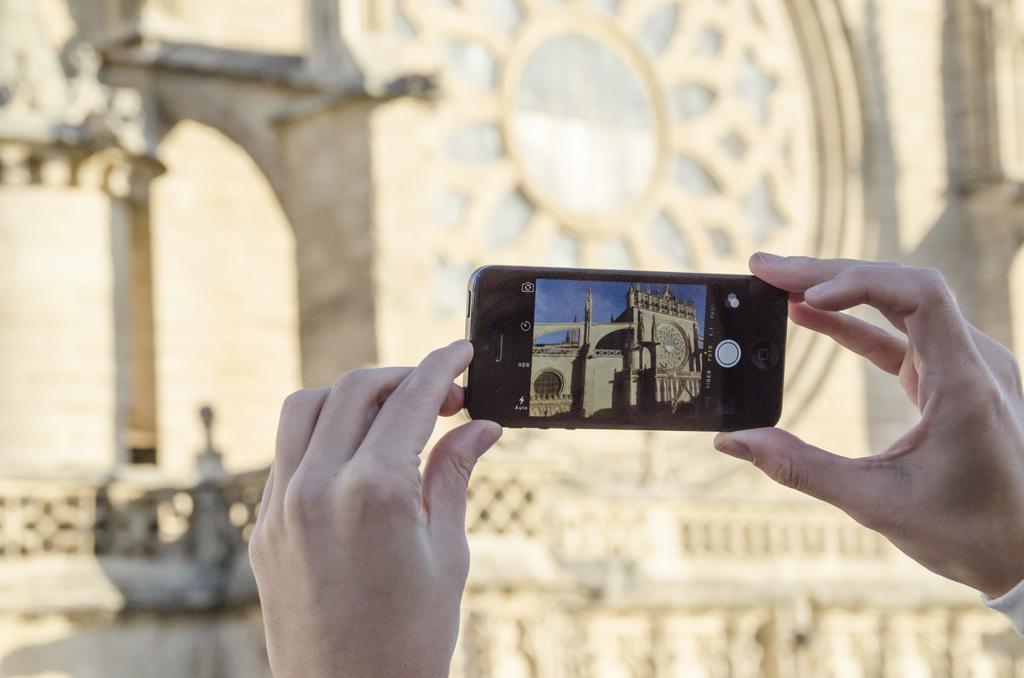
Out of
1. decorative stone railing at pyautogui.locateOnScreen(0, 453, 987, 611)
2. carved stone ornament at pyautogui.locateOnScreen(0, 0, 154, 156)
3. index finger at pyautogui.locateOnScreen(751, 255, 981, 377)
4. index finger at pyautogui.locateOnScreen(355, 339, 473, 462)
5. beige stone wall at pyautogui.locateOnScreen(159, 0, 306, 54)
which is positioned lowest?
decorative stone railing at pyautogui.locateOnScreen(0, 453, 987, 611)

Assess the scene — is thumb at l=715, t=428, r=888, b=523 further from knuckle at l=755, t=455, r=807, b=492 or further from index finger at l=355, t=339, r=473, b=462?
index finger at l=355, t=339, r=473, b=462

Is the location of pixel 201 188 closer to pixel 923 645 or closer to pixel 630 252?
pixel 630 252

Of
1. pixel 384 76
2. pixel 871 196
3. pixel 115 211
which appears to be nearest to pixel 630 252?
pixel 871 196

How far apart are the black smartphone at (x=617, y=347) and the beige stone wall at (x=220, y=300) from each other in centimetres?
1097

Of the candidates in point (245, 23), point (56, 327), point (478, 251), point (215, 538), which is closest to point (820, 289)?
point (215, 538)

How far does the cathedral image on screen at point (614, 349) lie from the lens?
2.29 meters

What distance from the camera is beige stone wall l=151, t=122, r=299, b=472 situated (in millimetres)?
13359

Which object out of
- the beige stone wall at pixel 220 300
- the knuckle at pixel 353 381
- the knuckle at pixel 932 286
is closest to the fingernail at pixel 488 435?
the knuckle at pixel 353 381

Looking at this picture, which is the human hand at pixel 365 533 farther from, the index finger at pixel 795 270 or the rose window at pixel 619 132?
the rose window at pixel 619 132

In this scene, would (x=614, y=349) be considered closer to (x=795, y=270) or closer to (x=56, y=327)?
(x=795, y=270)

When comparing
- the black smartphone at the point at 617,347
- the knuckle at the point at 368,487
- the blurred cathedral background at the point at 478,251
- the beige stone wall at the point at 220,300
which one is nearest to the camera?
the knuckle at the point at 368,487

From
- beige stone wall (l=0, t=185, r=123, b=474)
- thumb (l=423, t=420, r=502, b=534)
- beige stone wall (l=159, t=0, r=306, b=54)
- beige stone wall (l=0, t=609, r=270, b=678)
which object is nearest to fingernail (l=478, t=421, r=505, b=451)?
thumb (l=423, t=420, r=502, b=534)

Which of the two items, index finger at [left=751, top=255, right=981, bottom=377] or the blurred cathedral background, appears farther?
the blurred cathedral background

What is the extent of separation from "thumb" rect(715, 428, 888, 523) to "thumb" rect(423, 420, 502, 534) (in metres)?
0.29
